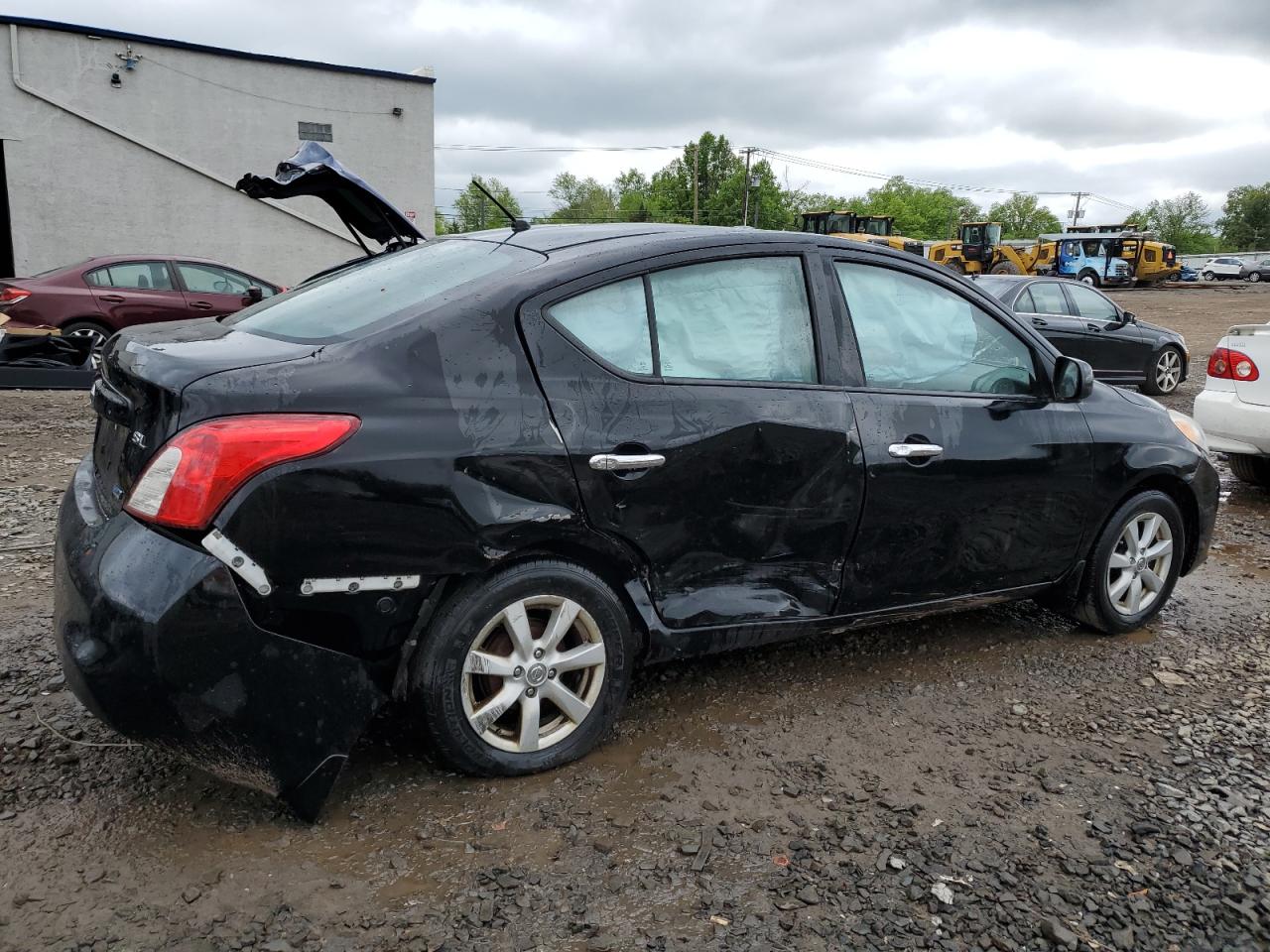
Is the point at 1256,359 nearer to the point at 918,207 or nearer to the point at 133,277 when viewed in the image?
the point at 133,277

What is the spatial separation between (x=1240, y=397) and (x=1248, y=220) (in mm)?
109163

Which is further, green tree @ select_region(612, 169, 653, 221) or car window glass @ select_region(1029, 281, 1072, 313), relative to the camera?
green tree @ select_region(612, 169, 653, 221)

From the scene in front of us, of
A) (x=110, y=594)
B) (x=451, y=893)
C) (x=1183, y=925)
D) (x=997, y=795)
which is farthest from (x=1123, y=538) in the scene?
(x=110, y=594)

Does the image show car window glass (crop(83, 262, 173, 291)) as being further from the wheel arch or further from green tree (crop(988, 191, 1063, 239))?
green tree (crop(988, 191, 1063, 239))

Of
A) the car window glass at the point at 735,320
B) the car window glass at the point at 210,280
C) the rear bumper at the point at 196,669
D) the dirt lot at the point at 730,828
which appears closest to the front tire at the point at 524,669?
the dirt lot at the point at 730,828

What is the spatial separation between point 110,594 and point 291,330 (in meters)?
0.93

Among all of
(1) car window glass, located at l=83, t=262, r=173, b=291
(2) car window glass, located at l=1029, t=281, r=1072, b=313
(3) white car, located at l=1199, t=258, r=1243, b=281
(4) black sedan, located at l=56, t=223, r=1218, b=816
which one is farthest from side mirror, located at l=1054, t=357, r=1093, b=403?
(3) white car, located at l=1199, t=258, r=1243, b=281

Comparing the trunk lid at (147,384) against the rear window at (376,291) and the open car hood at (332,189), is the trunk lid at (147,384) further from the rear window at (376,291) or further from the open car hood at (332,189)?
the open car hood at (332,189)

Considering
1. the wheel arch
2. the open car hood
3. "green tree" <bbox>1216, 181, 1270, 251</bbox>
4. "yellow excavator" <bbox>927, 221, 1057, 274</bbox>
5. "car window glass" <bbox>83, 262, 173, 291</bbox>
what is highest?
A: "green tree" <bbox>1216, 181, 1270, 251</bbox>

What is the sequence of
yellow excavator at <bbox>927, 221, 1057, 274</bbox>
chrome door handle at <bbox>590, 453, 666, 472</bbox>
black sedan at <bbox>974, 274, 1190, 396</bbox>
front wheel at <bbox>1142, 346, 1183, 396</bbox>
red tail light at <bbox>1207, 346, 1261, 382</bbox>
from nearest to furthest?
1. chrome door handle at <bbox>590, 453, 666, 472</bbox>
2. red tail light at <bbox>1207, 346, 1261, 382</bbox>
3. black sedan at <bbox>974, 274, 1190, 396</bbox>
4. front wheel at <bbox>1142, 346, 1183, 396</bbox>
5. yellow excavator at <bbox>927, 221, 1057, 274</bbox>

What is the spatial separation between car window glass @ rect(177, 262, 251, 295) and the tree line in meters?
39.4

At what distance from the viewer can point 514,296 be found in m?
2.82

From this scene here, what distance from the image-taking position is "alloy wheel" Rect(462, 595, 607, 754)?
275 cm

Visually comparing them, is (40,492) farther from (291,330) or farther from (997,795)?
(997,795)
